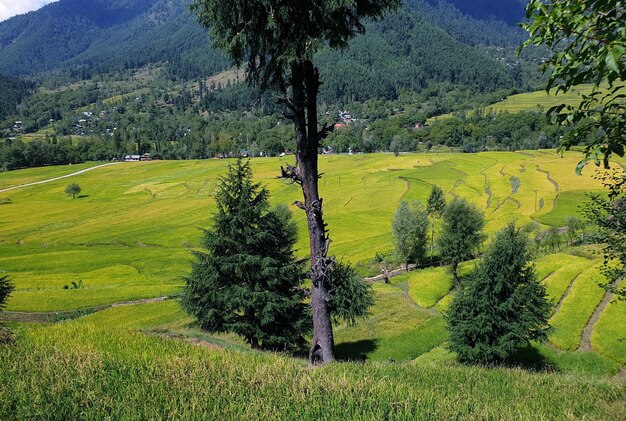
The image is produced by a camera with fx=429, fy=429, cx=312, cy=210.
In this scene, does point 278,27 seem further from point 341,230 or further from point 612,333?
point 341,230

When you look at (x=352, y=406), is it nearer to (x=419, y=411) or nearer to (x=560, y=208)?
(x=419, y=411)

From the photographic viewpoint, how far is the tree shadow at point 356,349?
3369cm

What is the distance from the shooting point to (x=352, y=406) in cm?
573

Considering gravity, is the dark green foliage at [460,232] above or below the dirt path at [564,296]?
above

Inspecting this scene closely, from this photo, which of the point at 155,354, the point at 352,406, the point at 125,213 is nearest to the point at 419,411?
the point at 352,406

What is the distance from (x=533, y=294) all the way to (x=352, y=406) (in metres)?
28.6

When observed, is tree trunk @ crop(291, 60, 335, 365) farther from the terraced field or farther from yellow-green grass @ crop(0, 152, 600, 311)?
yellow-green grass @ crop(0, 152, 600, 311)

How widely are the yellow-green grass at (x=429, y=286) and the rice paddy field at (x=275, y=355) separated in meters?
0.26

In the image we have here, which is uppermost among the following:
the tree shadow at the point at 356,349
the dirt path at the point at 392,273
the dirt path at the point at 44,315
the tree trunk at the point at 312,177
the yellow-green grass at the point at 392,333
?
the tree trunk at the point at 312,177

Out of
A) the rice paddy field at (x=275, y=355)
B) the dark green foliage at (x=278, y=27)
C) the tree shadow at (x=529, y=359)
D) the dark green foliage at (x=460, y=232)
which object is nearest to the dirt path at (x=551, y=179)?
the rice paddy field at (x=275, y=355)

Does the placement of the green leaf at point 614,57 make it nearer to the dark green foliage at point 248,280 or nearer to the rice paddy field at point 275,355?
the rice paddy field at point 275,355

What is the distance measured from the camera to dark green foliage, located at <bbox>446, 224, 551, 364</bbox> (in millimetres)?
28812

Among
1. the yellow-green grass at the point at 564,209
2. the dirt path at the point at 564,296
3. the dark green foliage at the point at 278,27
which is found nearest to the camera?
the dark green foliage at the point at 278,27

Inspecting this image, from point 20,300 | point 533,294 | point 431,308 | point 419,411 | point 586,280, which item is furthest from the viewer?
point 20,300
